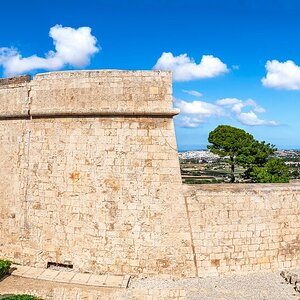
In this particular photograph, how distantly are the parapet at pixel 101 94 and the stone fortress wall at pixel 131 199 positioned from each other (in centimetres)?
3

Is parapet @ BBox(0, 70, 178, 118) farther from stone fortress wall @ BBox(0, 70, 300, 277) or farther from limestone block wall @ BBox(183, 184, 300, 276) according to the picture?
limestone block wall @ BBox(183, 184, 300, 276)

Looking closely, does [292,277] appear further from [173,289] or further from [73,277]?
[73,277]

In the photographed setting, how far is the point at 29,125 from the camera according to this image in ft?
33.6

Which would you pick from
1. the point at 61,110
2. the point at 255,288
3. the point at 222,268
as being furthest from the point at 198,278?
the point at 61,110

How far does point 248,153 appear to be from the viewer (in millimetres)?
25891

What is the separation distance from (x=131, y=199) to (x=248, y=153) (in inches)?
719

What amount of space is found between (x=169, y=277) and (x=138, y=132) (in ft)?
12.2

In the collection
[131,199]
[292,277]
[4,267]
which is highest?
[131,199]

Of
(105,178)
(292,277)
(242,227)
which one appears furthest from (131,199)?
(292,277)

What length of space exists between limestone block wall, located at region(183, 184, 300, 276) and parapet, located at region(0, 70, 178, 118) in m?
2.36

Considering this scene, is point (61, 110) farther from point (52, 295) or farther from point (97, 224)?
point (52, 295)

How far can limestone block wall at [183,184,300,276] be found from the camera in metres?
9.24

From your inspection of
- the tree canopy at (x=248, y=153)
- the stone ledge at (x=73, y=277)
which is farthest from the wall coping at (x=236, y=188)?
the tree canopy at (x=248, y=153)

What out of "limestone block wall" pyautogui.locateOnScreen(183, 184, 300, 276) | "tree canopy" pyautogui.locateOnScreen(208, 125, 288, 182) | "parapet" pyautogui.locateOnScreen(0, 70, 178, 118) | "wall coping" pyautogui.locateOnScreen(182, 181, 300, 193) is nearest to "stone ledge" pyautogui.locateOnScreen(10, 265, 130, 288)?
"limestone block wall" pyautogui.locateOnScreen(183, 184, 300, 276)
